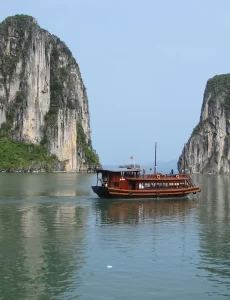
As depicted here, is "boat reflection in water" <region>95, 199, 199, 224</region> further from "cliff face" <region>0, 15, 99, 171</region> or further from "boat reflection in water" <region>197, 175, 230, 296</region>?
"cliff face" <region>0, 15, 99, 171</region>

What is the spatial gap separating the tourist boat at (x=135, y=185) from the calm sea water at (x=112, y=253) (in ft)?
32.5

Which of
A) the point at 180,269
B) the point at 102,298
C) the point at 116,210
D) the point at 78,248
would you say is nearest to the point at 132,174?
the point at 116,210

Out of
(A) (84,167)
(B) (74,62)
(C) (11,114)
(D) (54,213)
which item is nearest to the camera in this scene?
(D) (54,213)

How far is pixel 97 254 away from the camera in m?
30.1

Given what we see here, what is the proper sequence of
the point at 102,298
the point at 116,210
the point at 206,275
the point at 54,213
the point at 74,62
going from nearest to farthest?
the point at 102,298
the point at 206,275
the point at 54,213
the point at 116,210
the point at 74,62

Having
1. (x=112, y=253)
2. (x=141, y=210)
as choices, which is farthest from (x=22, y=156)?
(x=112, y=253)

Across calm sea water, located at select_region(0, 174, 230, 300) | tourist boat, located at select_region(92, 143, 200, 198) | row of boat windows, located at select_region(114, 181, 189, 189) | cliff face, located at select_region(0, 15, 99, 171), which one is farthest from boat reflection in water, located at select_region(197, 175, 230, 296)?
cliff face, located at select_region(0, 15, 99, 171)

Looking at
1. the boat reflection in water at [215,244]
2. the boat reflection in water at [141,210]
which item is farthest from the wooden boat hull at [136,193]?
the boat reflection in water at [215,244]

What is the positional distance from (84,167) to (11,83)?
37.2m

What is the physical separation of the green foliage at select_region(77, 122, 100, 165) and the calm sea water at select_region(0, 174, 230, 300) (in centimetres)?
13342

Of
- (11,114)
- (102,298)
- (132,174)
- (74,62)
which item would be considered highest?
(74,62)

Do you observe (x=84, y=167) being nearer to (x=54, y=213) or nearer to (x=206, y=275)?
(x=54, y=213)

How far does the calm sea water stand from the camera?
77.6ft

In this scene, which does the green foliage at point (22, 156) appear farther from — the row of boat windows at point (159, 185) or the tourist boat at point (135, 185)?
the tourist boat at point (135, 185)
